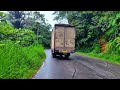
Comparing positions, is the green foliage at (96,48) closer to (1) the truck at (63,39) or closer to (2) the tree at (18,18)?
(1) the truck at (63,39)

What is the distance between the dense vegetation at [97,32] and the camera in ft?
91.3

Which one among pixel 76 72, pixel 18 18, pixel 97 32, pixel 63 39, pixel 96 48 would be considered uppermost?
pixel 18 18

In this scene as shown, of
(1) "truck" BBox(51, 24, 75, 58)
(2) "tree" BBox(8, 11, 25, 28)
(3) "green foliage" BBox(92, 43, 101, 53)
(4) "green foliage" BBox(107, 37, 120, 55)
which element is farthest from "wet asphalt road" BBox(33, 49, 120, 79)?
(3) "green foliage" BBox(92, 43, 101, 53)

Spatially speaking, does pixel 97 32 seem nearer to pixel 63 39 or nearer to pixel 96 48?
pixel 96 48

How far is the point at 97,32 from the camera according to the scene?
37562mm

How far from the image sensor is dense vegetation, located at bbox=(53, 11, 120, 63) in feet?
91.3

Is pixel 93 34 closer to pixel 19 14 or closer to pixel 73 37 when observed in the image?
pixel 73 37

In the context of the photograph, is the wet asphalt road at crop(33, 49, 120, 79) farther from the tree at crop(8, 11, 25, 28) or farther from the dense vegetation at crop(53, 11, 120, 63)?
the dense vegetation at crop(53, 11, 120, 63)

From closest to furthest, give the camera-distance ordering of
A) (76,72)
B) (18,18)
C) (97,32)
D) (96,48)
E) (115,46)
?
(76,72) < (18,18) < (115,46) < (96,48) < (97,32)

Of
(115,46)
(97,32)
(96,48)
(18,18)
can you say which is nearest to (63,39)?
(18,18)
